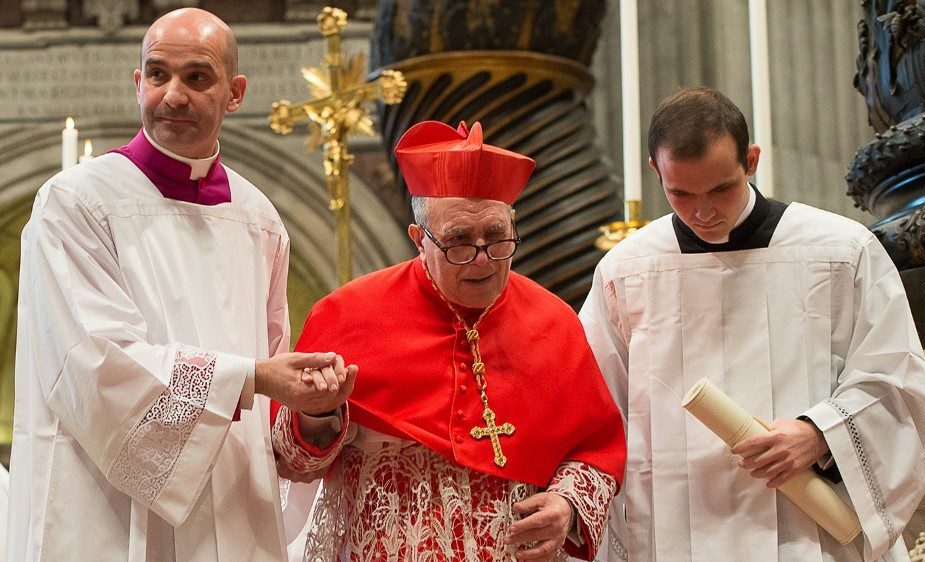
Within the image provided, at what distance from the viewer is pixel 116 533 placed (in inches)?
129

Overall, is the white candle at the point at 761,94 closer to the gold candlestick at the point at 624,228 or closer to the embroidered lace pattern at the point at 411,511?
the gold candlestick at the point at 624,228

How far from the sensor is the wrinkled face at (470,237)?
3.39 m

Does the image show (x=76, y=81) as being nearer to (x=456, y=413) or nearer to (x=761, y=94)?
(x=761, y=94)

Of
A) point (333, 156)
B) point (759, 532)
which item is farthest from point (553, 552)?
point (333, 156)

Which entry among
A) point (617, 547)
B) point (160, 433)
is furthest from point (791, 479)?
point (160, 433)

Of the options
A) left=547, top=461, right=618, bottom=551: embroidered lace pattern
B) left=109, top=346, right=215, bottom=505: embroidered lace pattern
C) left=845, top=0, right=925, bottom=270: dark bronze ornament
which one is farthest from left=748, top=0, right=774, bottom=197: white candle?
left=109, top=346, right=215, bottom=505: embroidered lace pattern

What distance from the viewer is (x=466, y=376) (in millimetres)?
3518

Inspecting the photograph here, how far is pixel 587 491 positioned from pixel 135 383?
1073 millimetres

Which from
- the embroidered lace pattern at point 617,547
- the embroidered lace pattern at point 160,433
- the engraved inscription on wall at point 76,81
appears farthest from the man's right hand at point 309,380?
the engraved inscription on wall at point 76,81

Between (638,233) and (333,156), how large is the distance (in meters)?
2.21

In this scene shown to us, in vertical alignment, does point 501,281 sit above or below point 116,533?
above

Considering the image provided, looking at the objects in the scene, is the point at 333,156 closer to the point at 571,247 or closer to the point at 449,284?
the point at 571,247

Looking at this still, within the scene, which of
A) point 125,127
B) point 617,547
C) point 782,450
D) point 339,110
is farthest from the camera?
point 125,127

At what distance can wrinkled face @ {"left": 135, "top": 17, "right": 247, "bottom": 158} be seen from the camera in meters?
3.44
